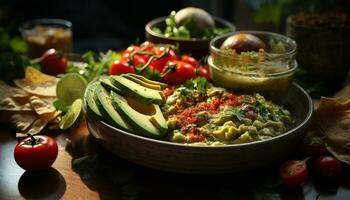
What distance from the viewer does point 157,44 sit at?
2.26 metres

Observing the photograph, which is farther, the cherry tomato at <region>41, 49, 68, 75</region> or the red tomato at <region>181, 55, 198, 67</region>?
the cherry tomato at <region>41, 49, 68, 75</region>

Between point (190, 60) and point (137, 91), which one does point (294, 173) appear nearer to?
point (137, 91)

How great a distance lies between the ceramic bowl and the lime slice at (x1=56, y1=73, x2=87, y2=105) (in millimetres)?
379

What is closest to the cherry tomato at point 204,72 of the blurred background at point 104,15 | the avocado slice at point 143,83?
the avocado slice at point 143,83

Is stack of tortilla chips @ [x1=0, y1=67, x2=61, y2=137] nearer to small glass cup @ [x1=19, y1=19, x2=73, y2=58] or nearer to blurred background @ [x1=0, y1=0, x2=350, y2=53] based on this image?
small glass cup @ [x1=19, y1=19, x2=73, y2=58]

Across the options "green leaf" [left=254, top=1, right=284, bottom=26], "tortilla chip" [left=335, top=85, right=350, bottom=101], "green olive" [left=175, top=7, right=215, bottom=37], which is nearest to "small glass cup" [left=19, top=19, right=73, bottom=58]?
"green olive" [left=175, top=7, right=215, bottom=37]

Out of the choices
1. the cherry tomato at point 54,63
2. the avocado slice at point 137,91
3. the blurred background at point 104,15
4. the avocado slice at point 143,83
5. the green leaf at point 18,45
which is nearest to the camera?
the avocado slice at point 137,91

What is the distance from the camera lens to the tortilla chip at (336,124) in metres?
1.61

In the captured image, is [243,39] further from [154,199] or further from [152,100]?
[154,199]

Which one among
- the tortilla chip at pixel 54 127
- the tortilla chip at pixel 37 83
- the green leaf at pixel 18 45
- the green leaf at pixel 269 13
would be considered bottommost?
the green leaf at pixel 269 13

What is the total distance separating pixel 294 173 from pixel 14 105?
111 cm

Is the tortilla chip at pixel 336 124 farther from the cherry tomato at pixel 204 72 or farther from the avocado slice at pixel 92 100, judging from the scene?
the avocado slice at pixel 92 100

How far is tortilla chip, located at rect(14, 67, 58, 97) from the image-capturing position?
1985mm

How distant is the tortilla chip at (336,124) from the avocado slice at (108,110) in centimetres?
71
